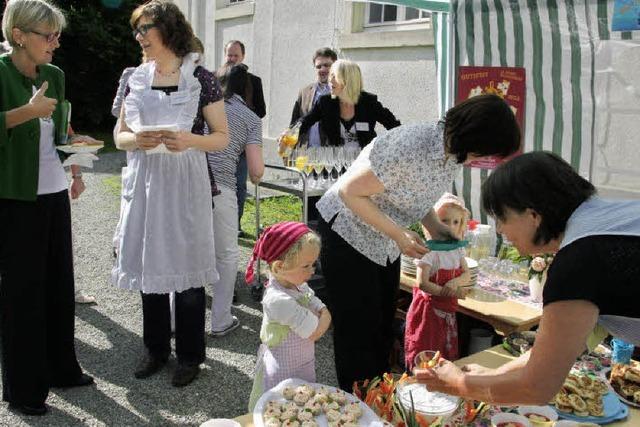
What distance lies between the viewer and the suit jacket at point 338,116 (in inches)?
200

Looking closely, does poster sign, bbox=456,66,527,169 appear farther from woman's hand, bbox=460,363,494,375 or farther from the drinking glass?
woman's hand, bbox=460,363,494,375

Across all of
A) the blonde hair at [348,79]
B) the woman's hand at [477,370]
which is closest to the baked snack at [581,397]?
the woman's hand at [477,370]

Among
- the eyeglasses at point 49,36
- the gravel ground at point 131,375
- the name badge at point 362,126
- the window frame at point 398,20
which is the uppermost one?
the window frame at point 398,20

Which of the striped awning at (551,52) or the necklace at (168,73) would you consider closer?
the necklace at (168,73)

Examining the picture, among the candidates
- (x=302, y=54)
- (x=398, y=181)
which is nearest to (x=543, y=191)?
(x=398, y=181)

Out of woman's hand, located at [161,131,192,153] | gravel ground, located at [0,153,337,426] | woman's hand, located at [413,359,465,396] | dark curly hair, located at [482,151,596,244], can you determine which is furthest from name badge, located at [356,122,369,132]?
dark curly hair, located at [482,151,596,244]

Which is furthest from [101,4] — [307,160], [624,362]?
[624,362]

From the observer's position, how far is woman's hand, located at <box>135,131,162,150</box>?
2863 millimetres

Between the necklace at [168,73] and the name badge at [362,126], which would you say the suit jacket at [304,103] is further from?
the necklace at [168,73]

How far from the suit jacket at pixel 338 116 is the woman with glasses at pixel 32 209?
2473mm

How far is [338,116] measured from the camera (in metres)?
5.09

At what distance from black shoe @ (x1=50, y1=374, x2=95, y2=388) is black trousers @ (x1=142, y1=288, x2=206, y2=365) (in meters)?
0.37

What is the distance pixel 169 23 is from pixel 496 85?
2515 mm

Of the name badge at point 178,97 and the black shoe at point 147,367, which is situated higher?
the name badge at point 178,97
